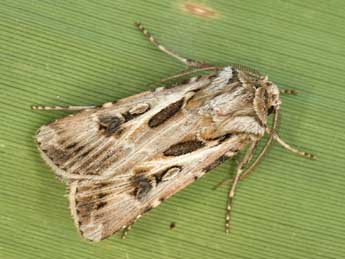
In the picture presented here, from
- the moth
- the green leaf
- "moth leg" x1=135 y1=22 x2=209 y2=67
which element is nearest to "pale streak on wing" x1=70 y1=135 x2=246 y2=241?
the moth

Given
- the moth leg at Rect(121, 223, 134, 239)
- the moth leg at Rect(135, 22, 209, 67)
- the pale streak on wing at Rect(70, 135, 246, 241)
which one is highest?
the moth leg at Rect(135, 22, 209, 67)

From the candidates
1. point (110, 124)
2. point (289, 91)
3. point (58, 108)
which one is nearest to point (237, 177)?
point (289, 91)

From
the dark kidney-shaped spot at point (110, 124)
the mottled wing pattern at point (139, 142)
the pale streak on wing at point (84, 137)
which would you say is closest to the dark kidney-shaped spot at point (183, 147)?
Result: the mottled wing pattern at point (139, 142)

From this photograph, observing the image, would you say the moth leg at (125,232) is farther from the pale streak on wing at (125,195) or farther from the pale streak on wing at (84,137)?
the pale streak on wing at (84,137)

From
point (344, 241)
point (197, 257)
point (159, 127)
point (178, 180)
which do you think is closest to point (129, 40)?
point (159, 127)

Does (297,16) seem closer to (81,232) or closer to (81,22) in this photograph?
(81,22)

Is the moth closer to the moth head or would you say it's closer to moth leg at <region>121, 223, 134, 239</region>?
the moth head

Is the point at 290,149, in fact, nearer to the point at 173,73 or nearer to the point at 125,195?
the point at 173,73
